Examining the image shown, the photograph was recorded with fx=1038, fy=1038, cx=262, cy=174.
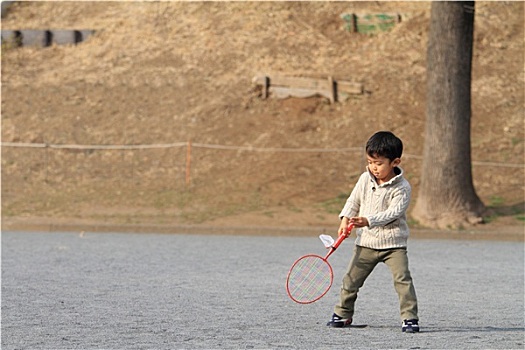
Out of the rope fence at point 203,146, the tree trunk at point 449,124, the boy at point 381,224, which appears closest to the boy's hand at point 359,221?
the boy at point 381,224

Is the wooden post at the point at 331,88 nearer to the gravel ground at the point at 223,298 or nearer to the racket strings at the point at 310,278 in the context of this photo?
the gravel ground at the point at 223,298

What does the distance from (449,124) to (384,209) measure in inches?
419

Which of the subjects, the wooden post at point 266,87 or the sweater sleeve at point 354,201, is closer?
the sweater sleeve at point 354,201

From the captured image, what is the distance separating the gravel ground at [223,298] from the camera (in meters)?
7.30

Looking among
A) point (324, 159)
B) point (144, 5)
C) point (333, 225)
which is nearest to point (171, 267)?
point (333, 225)

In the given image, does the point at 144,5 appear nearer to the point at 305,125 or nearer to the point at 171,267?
the point at 305,125

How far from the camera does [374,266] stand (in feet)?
26.2

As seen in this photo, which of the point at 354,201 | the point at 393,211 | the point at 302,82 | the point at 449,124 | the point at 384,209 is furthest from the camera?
the point at 302,82

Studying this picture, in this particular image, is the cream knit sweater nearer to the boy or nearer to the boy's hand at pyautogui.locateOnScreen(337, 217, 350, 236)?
the boy

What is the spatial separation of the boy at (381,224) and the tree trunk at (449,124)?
10140 millimetres

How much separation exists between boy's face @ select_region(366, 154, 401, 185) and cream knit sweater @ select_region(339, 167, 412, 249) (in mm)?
57

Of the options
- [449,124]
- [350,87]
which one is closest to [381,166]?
[449,124]

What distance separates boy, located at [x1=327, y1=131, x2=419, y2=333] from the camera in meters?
7.72

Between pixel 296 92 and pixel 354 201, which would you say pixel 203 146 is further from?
pixel 354 201
